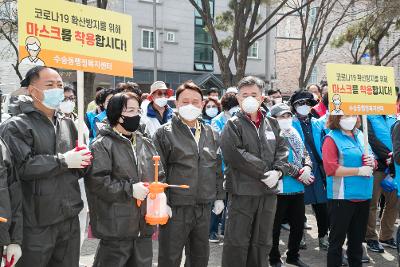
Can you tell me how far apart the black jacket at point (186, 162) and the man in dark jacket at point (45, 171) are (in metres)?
0.97

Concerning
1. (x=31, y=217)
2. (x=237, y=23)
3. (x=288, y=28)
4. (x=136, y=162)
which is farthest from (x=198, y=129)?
(x=288, y=28)

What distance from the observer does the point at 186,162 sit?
441cm

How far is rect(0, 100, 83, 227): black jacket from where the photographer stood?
338cm

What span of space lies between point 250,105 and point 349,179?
4.44ft

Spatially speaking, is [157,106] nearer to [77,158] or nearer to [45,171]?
[77,158]

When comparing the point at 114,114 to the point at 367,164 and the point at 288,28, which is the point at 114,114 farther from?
the point at 288,28

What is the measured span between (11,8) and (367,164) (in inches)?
645

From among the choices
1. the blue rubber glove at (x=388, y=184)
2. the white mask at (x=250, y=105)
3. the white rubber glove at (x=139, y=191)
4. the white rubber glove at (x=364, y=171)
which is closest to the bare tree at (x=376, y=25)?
the blue rubber glove at (x=388, y=184)

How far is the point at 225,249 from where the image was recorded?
492cm

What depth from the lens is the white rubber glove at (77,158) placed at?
3447mm

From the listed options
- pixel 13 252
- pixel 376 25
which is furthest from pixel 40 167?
pixel 376 25

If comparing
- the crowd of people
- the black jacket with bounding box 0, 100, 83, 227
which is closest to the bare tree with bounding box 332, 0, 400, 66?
the crowd of people

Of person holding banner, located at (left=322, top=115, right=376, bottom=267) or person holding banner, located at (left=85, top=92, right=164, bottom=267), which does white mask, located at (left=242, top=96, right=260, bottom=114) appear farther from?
person holding banner, located at (left=85, top=92, right=164, bottom=267)

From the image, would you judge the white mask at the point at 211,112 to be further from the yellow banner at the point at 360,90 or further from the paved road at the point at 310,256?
the yellow banner at the point at 360,90
